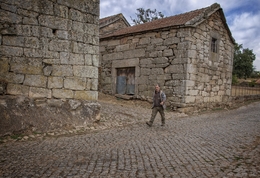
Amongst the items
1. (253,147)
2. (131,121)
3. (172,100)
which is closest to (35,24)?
(131,121)

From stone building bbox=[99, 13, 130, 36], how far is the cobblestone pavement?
11504 mm

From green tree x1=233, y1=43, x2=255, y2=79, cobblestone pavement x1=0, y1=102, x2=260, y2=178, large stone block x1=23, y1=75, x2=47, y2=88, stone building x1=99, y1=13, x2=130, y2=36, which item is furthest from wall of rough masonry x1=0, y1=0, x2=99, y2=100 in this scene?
green tree x1=233, y1=43, x2=255, y2=79

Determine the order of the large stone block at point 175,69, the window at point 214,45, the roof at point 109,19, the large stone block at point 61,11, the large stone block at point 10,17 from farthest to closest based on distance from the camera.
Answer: the roof at point 109,19, the window at point 214,45, the large stone block at point 175,69, the large stone block at point 61,11, the large stone block at point 10,17

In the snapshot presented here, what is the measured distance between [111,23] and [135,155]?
14162mm

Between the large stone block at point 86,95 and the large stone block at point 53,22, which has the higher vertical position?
the large stone block at point 53,22

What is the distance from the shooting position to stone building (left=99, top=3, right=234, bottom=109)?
388 inches

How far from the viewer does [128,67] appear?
12.1 metres

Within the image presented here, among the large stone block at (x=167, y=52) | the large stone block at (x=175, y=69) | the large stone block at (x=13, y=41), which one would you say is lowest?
the large stone block at (x=175, y=69)

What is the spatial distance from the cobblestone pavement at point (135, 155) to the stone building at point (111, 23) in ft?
37.7

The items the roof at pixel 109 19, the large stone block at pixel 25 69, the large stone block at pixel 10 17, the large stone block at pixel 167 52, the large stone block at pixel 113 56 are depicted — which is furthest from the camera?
the roof at pixel 109 19

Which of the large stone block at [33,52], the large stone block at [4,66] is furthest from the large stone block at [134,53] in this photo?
the large stone block at [4,66]

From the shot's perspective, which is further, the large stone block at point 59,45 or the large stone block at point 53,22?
the large stone block at point 59,45

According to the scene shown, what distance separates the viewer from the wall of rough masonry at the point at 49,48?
5.13 metres

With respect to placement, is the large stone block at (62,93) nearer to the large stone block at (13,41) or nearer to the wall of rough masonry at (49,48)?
the wall of rough masonry at (49,48)
